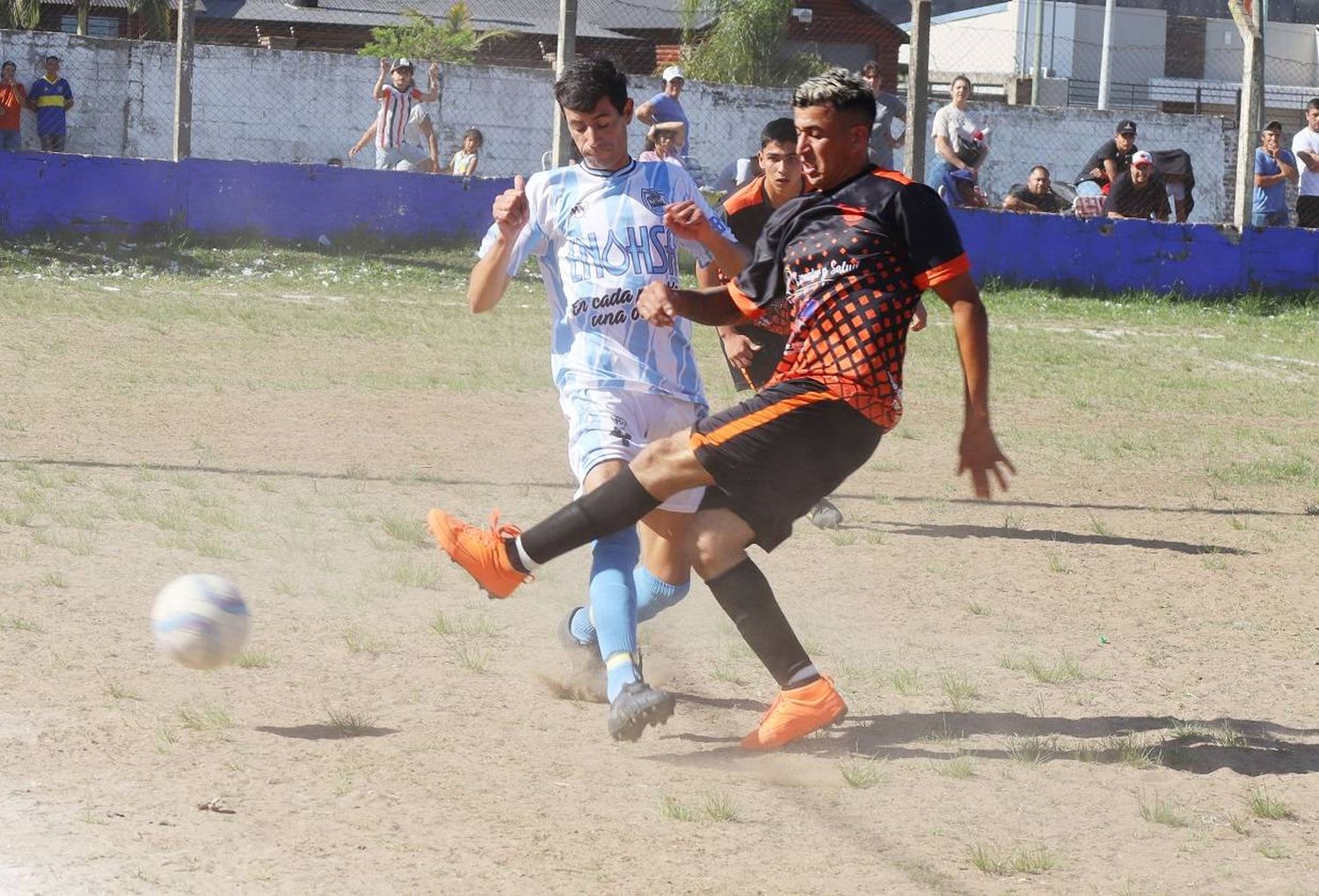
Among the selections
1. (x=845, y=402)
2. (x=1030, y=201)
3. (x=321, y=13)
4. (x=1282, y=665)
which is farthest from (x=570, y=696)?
(x=321, y=13)

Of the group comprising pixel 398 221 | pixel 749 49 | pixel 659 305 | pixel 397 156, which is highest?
pixel 749 49

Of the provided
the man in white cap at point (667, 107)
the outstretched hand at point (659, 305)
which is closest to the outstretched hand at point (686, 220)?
the outstretched hand at point (659, 305)

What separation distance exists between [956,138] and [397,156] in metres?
6.25

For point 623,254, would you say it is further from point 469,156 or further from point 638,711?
point 469,156

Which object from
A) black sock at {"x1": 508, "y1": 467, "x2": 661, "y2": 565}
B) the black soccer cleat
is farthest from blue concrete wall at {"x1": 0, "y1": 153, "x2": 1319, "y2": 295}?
the black soccer cleat

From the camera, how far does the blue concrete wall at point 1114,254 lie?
56.2 feet

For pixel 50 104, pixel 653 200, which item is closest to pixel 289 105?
pixel 50 104

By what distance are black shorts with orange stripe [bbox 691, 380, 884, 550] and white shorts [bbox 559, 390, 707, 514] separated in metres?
0.37

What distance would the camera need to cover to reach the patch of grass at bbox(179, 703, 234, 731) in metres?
4.56

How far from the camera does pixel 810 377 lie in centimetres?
438

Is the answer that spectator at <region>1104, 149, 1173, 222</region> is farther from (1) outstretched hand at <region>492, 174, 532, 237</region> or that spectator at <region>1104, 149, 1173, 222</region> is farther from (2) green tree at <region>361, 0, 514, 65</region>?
(2) green tree at <region>361, 0, 514, 65</region>

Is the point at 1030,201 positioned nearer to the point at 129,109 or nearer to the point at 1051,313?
the point at 1051,313

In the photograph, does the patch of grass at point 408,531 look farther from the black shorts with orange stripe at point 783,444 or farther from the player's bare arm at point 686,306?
the black shorts with orange stripe at point 783,444

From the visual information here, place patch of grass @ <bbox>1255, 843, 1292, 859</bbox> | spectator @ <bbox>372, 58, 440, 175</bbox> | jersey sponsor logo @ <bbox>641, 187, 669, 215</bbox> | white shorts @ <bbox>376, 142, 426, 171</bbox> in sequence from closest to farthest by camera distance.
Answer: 1. patch of grass @ <bbox>1255, 843, 1292, 859</bbox>
2. jersey sponsor logo @ <bbox>641, 187, 669, 215</bbox>
3. spectator @ <bbox>372, 58, 440, 175</bbox>
4. white shorts @ <bbox>376, 142, 426, 171</bbox>
